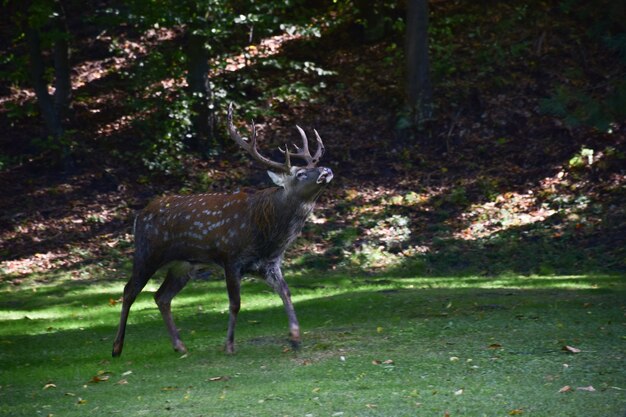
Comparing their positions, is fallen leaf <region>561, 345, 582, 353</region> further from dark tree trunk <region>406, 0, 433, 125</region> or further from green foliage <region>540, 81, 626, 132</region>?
dark tree trunk <region>406, 0, 433, 125</region>

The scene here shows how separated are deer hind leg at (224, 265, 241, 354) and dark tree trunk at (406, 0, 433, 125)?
44.3 ft

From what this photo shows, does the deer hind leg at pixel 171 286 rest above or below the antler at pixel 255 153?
below

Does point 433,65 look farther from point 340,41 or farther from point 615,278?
point 615,278

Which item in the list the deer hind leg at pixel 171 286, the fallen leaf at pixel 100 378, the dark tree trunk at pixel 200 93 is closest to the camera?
the fallen leaf at pixel 100 378

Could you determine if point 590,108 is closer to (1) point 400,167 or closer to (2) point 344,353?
(2) point 344,353

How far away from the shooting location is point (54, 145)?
927 inches

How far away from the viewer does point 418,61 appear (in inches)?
946

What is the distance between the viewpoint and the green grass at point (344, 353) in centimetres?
837

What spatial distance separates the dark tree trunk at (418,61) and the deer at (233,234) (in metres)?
12.6

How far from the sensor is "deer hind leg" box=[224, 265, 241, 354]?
36.5ft

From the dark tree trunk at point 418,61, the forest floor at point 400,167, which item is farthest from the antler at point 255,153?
the dark tree trunk at point 418,61

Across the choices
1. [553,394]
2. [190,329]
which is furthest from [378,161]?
[553,394]

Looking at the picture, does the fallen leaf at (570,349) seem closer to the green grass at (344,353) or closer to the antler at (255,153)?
the green grass at (344,353)

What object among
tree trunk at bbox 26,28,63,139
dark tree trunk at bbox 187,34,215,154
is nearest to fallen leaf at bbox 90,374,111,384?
dark tree trunk at bbox 187,34,215,154
